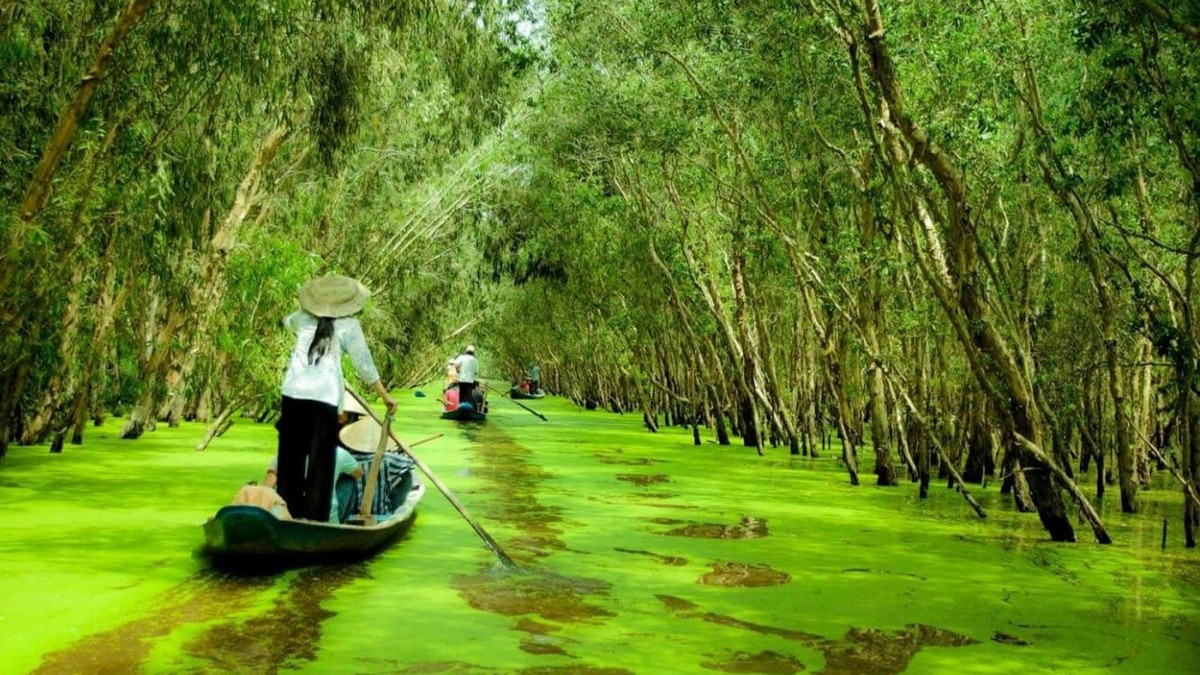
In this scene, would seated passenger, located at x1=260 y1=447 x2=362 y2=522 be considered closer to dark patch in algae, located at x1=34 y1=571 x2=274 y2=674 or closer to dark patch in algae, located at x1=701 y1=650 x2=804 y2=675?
dark patch in algae, located at x1=34 y1=571 x2=274 y2=674

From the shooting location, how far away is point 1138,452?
1681cm

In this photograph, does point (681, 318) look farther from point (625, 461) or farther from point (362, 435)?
point (362, 435)

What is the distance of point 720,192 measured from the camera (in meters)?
19.9

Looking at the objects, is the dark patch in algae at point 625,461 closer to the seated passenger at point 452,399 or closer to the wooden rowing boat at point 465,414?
the wooden rowing boat at point 465,414

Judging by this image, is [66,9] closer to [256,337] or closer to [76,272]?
[76,272]

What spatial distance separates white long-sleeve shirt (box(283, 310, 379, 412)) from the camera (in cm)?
780

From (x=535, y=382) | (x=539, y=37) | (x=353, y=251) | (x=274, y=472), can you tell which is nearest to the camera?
(x=274, y=472)

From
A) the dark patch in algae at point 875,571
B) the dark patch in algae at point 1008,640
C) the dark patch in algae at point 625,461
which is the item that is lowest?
the dark patch in algae at point 1008,640

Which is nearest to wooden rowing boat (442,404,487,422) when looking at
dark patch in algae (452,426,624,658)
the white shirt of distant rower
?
the white shirt of distant rower

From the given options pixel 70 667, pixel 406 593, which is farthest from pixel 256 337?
pixel 70 667

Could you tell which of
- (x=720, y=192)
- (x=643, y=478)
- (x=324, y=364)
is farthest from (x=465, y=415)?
(x=324, y=364)

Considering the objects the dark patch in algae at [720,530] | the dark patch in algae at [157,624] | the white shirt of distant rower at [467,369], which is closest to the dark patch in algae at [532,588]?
the dark patch in algae at [720,530]

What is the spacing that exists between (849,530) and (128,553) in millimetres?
5878

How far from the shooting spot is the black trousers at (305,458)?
777 centimetres
